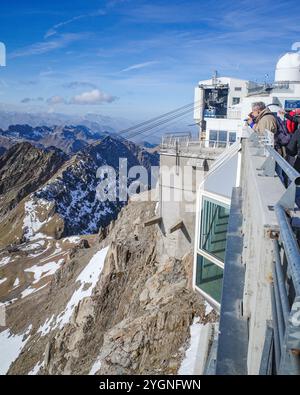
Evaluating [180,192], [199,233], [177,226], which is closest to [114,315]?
[177,226]

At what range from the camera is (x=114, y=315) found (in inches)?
1005

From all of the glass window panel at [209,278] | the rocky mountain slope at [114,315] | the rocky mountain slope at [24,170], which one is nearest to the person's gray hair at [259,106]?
the glass window panel at [209,278]

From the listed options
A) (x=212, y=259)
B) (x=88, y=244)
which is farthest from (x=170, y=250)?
(x=88, y=244)

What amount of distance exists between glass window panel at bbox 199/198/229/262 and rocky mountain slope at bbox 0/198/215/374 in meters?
3.51

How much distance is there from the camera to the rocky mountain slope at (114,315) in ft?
49.7

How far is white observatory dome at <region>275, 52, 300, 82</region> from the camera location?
108 ft

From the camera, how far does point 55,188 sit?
126m

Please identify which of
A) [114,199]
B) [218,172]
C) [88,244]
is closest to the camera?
[218,172]

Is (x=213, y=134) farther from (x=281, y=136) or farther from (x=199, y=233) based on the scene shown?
(x=281, y=136)

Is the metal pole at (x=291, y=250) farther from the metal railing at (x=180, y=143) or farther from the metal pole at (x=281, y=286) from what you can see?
the metal railing at (x=180, y=143)

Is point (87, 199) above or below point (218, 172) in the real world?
below

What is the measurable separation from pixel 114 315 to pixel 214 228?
54.3ft
